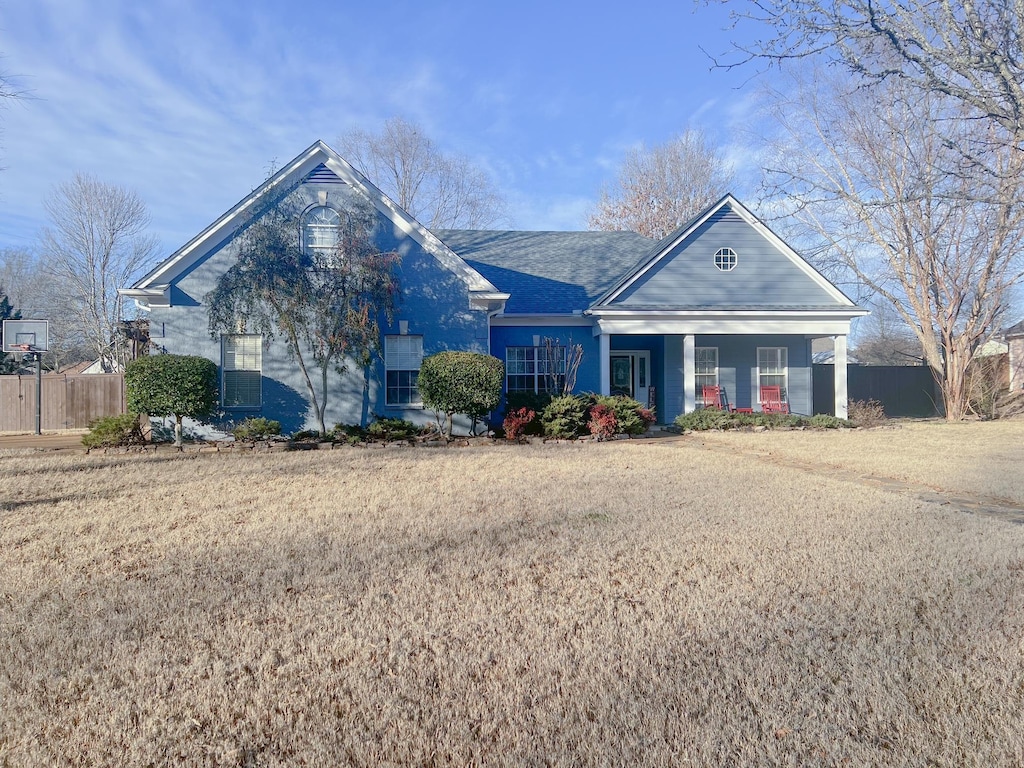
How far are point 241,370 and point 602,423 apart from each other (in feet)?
25.1

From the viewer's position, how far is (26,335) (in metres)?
19.0

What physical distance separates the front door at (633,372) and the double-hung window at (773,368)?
3.06m

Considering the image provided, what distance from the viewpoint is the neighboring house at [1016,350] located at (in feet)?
78.3

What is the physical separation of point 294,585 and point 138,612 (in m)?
0.93

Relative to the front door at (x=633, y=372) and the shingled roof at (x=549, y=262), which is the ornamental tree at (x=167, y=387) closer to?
the shingled roof at (x=549, y=262)

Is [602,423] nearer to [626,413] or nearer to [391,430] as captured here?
[626,413]

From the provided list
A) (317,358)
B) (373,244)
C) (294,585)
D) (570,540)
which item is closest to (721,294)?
(373,244)

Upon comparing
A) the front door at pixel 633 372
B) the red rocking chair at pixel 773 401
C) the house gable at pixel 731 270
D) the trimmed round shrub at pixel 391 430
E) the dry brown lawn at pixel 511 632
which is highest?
the house gable at pixel 731 270

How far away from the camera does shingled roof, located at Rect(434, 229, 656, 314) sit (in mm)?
16859

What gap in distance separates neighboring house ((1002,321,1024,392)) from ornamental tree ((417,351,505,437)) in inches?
803

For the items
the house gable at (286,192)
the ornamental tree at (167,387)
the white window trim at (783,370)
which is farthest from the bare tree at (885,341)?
the ornamental tree at (167,387)

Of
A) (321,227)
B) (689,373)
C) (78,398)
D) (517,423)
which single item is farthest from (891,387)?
(78,398)

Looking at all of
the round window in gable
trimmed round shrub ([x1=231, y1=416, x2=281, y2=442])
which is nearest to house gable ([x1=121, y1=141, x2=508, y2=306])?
trimmed round shrub ([x1=231, y1=416, x2=281, y2=442])

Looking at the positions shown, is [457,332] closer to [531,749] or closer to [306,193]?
[306,193]
